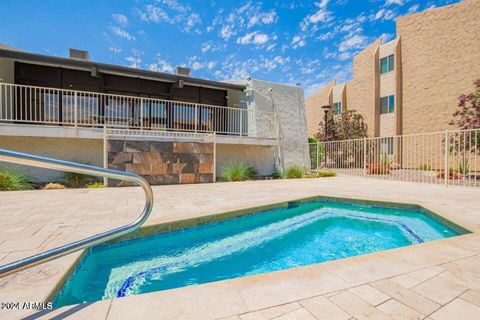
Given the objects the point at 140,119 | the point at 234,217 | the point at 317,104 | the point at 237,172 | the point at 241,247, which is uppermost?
the point at 317,104

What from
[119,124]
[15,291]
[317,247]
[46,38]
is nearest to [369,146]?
[317,247]

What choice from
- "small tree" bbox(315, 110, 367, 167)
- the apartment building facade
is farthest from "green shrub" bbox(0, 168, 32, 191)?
"small tree" bbox(315, 110, 367, 167)

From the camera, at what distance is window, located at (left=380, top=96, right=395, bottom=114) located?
61.0 ft

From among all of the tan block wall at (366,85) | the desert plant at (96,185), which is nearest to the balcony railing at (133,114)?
the desert plant at (96,185)

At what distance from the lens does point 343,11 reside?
14.7 metres

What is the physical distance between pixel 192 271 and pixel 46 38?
730 inches

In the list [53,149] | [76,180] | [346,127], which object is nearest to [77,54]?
[53,149]

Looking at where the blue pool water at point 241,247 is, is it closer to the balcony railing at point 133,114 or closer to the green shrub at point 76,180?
the green shrub at point 76,180

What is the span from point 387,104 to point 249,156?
13.9 meters

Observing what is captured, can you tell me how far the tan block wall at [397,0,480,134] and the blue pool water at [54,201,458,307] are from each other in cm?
1506

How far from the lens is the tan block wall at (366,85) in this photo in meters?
19.4

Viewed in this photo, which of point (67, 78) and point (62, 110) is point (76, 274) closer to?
point (62, 110)

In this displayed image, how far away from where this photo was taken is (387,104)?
62.3ft

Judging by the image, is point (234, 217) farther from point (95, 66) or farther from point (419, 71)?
point (419, 71)
